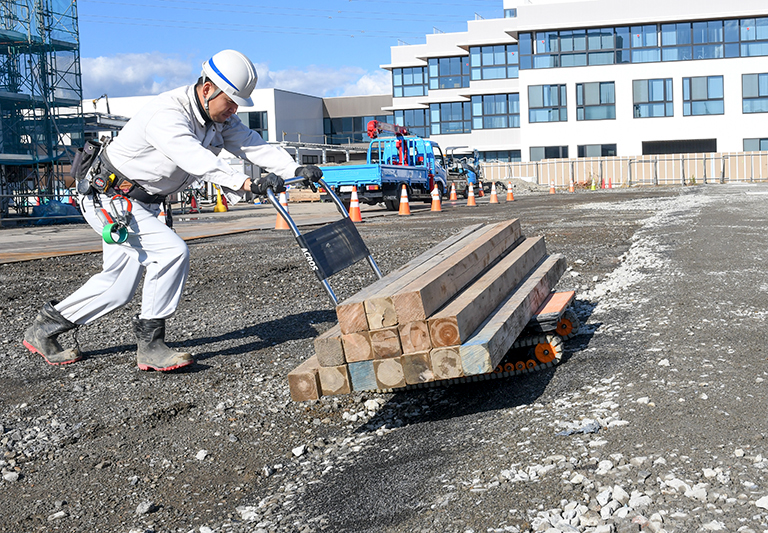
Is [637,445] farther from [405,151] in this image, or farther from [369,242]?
[405,151]

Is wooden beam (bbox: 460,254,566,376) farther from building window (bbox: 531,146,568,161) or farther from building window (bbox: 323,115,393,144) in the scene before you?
building window (bbox: 323,115,393,144)

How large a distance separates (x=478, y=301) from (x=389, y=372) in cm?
61

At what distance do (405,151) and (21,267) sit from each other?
752 inches

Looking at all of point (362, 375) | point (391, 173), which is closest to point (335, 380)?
point (362, 375)

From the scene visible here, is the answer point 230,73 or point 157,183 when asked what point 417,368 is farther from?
point 157,183

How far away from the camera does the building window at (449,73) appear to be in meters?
56.1

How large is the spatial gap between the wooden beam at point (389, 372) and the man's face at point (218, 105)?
79.1 inches

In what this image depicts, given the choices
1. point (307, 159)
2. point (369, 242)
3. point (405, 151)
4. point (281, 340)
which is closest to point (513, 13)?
point (307, 159)

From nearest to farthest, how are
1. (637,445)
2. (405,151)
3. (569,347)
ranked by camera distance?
(637,445)
(569,347)
(405,151)

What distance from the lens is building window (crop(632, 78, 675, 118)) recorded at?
145 feet

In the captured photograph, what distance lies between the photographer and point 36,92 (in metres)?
28.7

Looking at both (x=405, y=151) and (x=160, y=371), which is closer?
(x=160, y=371)

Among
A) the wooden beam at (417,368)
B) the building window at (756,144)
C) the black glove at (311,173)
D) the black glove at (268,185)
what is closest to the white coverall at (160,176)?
the black glove at (268,185)

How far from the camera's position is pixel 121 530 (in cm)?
310
